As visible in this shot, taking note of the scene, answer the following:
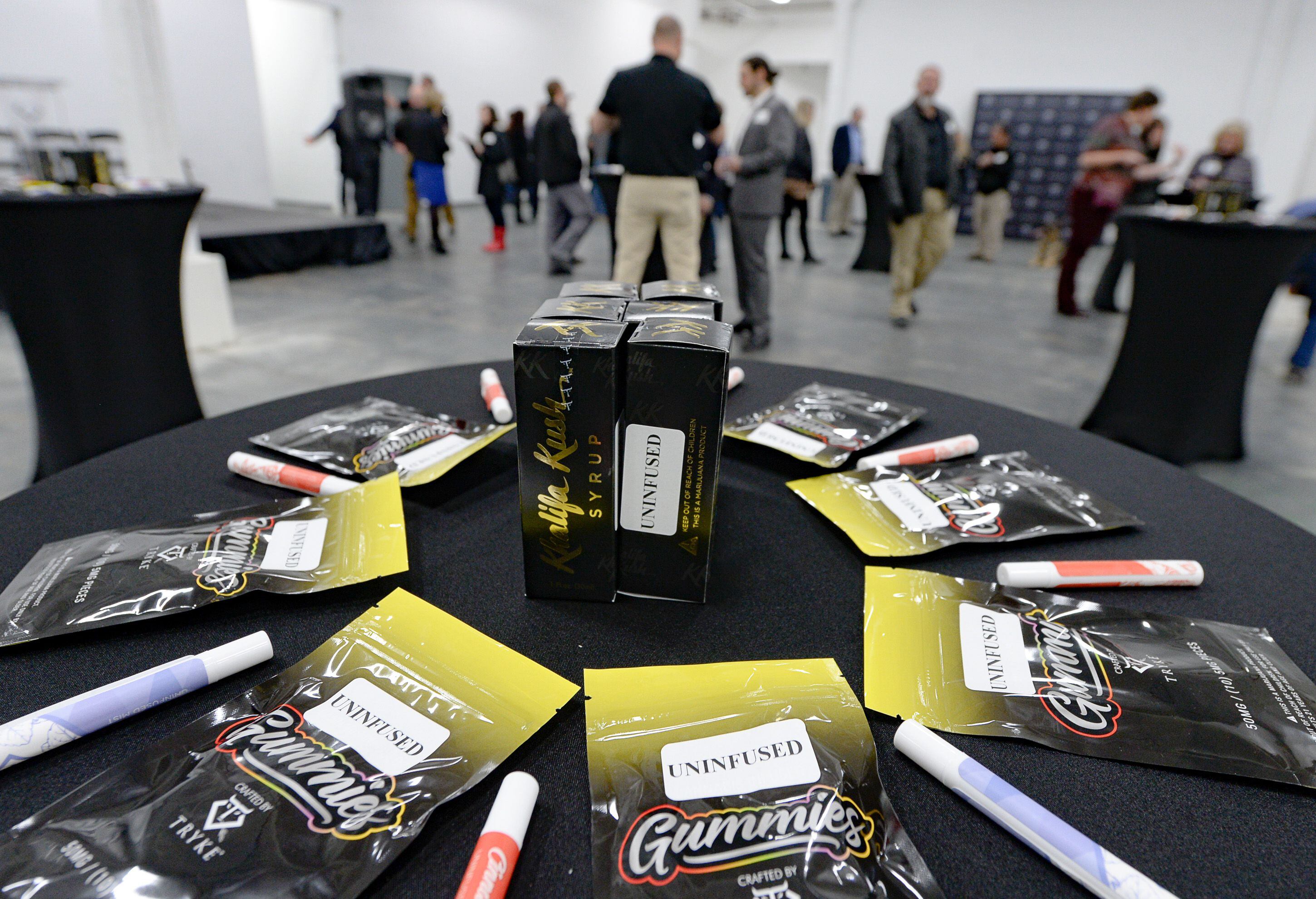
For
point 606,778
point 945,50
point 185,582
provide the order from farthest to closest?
point 945,50 → point 185,582 → point 606,778

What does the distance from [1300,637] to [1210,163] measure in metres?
4.65

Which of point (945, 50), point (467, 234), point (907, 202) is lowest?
point (467, 234)

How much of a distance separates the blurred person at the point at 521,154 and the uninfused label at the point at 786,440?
5.90 metres

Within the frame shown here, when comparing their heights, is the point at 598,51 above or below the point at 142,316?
above

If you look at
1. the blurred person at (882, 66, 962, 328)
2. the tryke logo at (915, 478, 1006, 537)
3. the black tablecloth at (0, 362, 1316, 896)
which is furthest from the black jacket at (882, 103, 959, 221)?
the tryke logo at (915, 478, 1006, 537)

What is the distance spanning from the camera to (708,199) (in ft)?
13.6

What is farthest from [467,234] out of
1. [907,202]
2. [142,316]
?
[142,316]

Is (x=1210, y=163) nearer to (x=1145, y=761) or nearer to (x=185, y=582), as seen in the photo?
(x=1145, y=761)

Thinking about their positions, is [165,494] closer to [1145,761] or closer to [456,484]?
[456,484]

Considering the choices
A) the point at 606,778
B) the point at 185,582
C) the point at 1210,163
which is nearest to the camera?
the point at 606,778

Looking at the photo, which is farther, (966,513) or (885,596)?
(966,513)

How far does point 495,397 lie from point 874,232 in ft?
18.0

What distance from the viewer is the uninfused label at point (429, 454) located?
743 mm

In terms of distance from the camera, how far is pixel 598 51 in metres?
10.4
